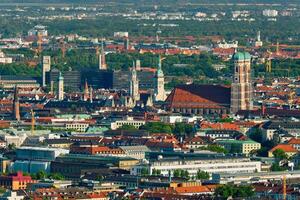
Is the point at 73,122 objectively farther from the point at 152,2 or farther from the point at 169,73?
the point at 152,2

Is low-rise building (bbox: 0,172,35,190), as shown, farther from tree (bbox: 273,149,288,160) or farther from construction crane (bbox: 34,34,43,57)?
construction crane (bbox: 34,34,43,57)

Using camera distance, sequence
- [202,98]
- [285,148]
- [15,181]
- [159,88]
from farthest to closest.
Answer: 1. [159,88]
2. [202,98]
3. [285,148]
4. [15,181]

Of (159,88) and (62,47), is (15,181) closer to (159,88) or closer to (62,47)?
(159,88)

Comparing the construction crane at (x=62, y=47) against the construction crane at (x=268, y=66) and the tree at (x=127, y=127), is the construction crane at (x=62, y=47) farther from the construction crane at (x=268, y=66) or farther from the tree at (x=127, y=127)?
the tree at (x=127, y=127)

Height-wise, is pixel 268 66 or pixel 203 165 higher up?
pixel 203 165

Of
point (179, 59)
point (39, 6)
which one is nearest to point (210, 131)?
point (179, 59)

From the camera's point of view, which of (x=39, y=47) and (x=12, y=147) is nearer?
(x=12, y=147)

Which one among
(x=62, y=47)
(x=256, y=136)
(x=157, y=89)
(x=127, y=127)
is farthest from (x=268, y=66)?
(x=256, y=136)
